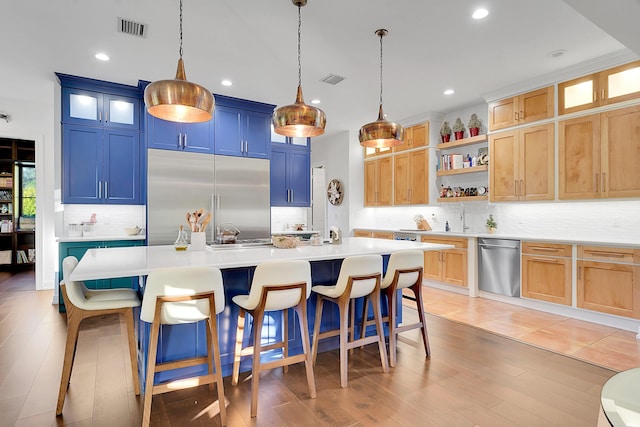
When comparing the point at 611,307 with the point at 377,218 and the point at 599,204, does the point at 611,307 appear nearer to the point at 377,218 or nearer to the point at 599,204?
the point at 599,204

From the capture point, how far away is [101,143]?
475 cm

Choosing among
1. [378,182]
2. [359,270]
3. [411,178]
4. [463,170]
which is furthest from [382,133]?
[378,182]

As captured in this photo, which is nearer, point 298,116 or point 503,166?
point 298,116

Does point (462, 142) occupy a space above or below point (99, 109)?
below

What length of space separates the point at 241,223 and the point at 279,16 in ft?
9.87

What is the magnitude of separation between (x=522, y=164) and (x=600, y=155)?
0.87 m

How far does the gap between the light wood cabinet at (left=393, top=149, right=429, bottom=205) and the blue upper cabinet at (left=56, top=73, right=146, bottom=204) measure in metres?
4.29

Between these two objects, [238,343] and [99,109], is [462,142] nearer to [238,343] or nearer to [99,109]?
[238,343]

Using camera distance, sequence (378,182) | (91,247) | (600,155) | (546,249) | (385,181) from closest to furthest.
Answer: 1. (600,155)
2. (546,249)
3. (91,247)
4. (385,181)
5. (378,182)

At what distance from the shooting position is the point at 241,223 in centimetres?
536

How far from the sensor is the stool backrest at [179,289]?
1.91 meters

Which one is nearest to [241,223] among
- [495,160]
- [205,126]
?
[205,126]

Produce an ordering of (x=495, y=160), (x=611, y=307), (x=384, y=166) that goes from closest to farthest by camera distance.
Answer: (x=611, y=307) → (x=495, y=160) → (x=384, y=166)

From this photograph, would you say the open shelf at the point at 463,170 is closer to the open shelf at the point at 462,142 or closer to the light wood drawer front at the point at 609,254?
the open shelf at the point at 462,142
